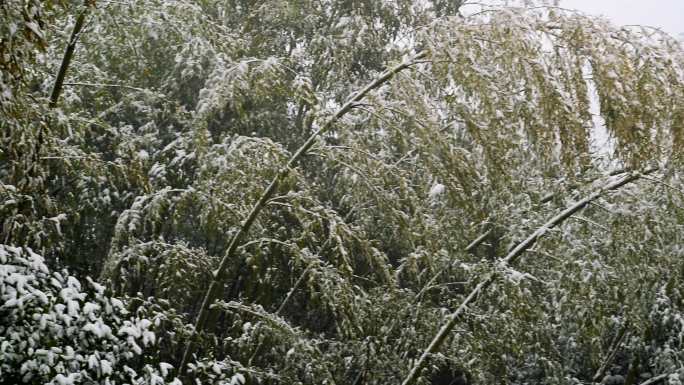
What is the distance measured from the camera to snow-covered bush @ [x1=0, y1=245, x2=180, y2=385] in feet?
7.36

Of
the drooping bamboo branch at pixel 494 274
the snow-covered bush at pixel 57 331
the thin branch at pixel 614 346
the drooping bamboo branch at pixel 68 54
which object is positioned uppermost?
the drooping bamboo branch at pixel 68 54

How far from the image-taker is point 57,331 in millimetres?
2379

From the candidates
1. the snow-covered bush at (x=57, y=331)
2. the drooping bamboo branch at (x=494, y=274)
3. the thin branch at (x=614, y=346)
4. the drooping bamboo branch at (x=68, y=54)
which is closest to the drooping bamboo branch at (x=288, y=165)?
the snow-covered bush at (x=57, y=331)

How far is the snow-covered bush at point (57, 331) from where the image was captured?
224 centimetres

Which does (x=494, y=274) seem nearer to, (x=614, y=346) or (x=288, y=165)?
(x=288, y=165)

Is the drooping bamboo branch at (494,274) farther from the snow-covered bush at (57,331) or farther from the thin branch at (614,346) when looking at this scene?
the thin branch at (614,346)

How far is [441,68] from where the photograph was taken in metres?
2.73

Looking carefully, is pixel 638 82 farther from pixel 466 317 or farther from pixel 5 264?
pixel 5 264

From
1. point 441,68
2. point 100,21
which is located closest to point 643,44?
point 441,68

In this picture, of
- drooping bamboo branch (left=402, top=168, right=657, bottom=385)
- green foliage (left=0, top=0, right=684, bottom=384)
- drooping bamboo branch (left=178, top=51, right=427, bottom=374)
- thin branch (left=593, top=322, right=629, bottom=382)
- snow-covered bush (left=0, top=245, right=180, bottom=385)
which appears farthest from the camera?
thin branch (left=593, top=322, right=629, bottom=382)

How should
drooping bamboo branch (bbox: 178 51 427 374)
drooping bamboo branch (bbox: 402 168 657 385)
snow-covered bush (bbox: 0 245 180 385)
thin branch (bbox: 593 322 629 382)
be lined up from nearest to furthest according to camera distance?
snow-covered bush (bbox: 0 245 180 385), drooping bamboo branch (bbox: 178 51 427 374), drooping bamboo branch (bbox: 402 168 657 385), thin branch (bbox: 593 322 629 382)

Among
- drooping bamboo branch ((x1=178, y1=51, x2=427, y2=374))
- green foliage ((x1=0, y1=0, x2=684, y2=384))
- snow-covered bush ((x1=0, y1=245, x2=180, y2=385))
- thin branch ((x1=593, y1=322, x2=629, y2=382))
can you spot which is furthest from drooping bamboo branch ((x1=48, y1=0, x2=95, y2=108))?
thin branch ((x1=593, y1=322, x2=629, y2=382))

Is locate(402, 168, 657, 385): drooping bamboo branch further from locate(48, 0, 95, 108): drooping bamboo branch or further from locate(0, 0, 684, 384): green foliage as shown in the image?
locate(48, 0, 95, 108): drooping bamboo branch

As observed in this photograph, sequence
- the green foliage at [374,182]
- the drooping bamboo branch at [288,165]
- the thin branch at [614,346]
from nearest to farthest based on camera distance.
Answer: the green foliage at [374,182] → the drooping bamboo branch at [288,165] → the thin branch at [614,346]
